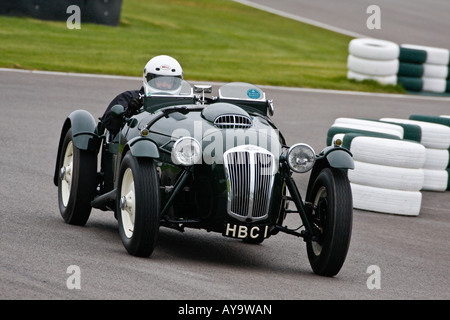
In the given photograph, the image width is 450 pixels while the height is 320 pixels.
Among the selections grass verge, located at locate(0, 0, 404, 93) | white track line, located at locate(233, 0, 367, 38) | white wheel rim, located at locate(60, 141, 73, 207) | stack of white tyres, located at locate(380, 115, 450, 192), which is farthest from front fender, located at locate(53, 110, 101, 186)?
white track line, located at locate(233, 0, 367, 38)

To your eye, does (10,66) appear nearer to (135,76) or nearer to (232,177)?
(135,76)

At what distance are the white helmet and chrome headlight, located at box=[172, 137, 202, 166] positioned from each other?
1438 millimetres

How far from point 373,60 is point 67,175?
45.0 ft

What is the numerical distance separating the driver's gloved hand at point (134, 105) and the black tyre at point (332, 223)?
1953mm

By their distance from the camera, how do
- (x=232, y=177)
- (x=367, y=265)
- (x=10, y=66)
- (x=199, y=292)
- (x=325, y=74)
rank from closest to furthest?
(x=199, y=292), (x=232, y=177), (x=367, y=265), (x=10, y=66), (x=325, y=74)

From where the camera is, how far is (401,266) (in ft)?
26.9

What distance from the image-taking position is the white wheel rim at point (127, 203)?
7.38 m

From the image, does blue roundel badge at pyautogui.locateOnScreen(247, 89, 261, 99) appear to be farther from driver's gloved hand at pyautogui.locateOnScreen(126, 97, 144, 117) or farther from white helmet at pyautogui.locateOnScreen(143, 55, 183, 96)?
driver's gloved hand at pyautogui.locateOnScreen(126, 97, 144, 117)

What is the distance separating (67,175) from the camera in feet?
29.9

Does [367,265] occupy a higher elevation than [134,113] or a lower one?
lower

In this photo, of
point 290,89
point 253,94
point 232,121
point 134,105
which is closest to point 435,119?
point 253,94

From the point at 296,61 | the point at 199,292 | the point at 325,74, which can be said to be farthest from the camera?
the point at 296,61

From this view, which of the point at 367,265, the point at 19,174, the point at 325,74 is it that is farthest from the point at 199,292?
the point at 325,74

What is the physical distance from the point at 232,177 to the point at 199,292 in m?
1.19
